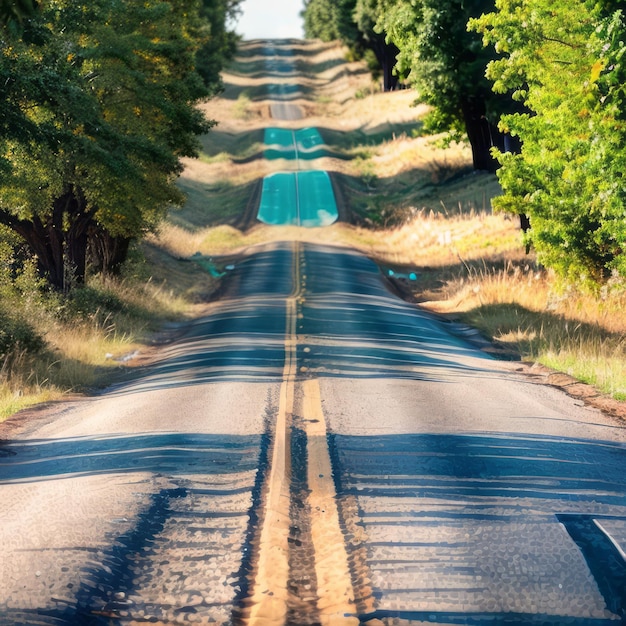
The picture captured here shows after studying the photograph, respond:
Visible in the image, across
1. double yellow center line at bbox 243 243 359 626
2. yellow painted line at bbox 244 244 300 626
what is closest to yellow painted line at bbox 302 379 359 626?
double yellow center line at bbox 243 243 359 626

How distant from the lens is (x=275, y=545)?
21.1 ft

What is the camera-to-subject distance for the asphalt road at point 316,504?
540 cm

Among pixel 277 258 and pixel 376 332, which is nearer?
pixel 376 332

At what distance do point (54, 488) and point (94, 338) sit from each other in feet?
40.4

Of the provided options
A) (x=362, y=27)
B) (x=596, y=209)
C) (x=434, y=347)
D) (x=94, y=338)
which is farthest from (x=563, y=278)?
(x=362, y=27)

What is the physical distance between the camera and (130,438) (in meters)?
10.1

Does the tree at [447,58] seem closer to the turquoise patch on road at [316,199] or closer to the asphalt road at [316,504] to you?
the turquoise patch on road at [316,199]

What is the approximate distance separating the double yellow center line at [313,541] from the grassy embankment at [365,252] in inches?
201

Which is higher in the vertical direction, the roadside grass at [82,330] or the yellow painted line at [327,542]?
the yellow painted line at [327,542]

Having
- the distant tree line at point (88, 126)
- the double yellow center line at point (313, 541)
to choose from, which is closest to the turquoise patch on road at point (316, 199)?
the distant tree line at point (88, 126)

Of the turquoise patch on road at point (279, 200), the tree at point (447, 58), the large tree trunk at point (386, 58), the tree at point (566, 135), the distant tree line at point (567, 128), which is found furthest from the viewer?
the large tree trunk at point (386, 58)

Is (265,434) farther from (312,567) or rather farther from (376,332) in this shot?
(376,332)

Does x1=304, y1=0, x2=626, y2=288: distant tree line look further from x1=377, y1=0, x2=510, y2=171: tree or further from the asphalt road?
x1=377, y1=0, x2=510, y2=171: tree

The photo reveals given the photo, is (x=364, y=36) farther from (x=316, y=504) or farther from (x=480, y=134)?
(x=316, y=504)
